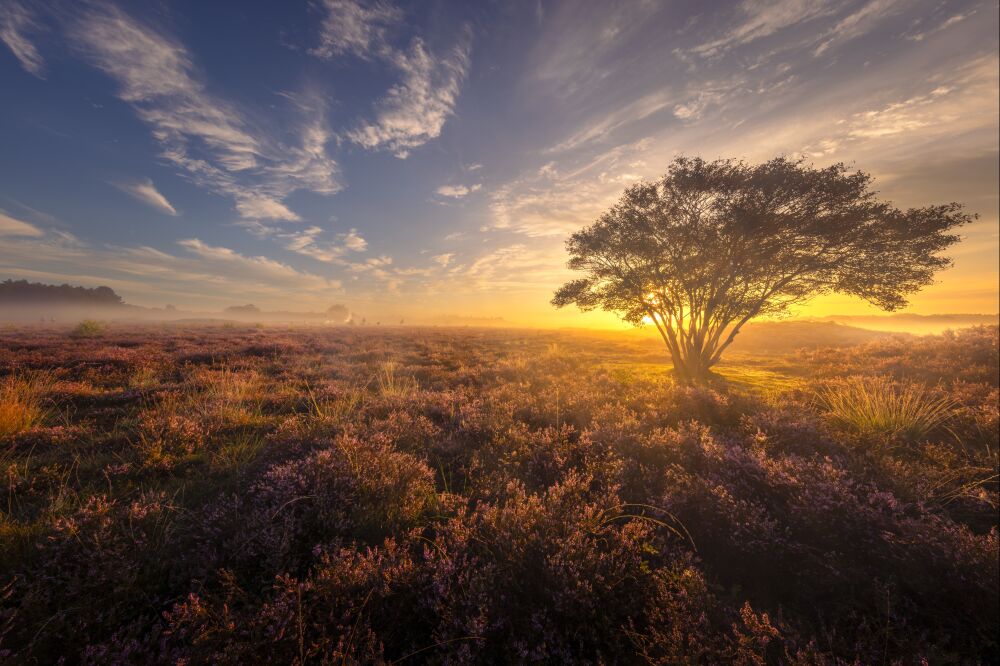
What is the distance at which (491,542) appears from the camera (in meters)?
3.10

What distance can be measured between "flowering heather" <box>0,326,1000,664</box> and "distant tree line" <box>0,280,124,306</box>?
14912cm

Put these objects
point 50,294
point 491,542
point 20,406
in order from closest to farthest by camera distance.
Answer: point 491,542, point 20,406, point 50,294

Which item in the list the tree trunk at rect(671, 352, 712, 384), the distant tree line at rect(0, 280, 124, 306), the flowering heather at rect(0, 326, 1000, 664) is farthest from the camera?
the distant tree line at rect(0, 280, 124, 306)

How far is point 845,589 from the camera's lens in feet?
9.41

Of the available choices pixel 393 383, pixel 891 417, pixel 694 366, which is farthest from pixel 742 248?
pixel 393 383

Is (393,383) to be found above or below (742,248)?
below

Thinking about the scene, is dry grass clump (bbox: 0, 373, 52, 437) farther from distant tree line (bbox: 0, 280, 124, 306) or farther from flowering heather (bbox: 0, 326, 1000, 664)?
distant tree line (bbox: 0, 280, 124, 306)

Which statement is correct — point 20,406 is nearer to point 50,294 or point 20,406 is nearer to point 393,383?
point 393,383

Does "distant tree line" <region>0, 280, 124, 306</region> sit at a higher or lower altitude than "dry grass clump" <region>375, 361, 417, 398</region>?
higher

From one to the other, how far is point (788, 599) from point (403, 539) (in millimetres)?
3376

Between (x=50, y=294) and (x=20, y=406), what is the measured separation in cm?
15484

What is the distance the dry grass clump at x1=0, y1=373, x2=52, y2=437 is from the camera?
5.28 meters

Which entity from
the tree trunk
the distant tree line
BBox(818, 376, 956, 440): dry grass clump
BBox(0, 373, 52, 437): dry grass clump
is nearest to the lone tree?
the tree trunk

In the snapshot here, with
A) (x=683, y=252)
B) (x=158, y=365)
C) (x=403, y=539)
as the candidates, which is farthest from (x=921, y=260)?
(x=158, y=365)
